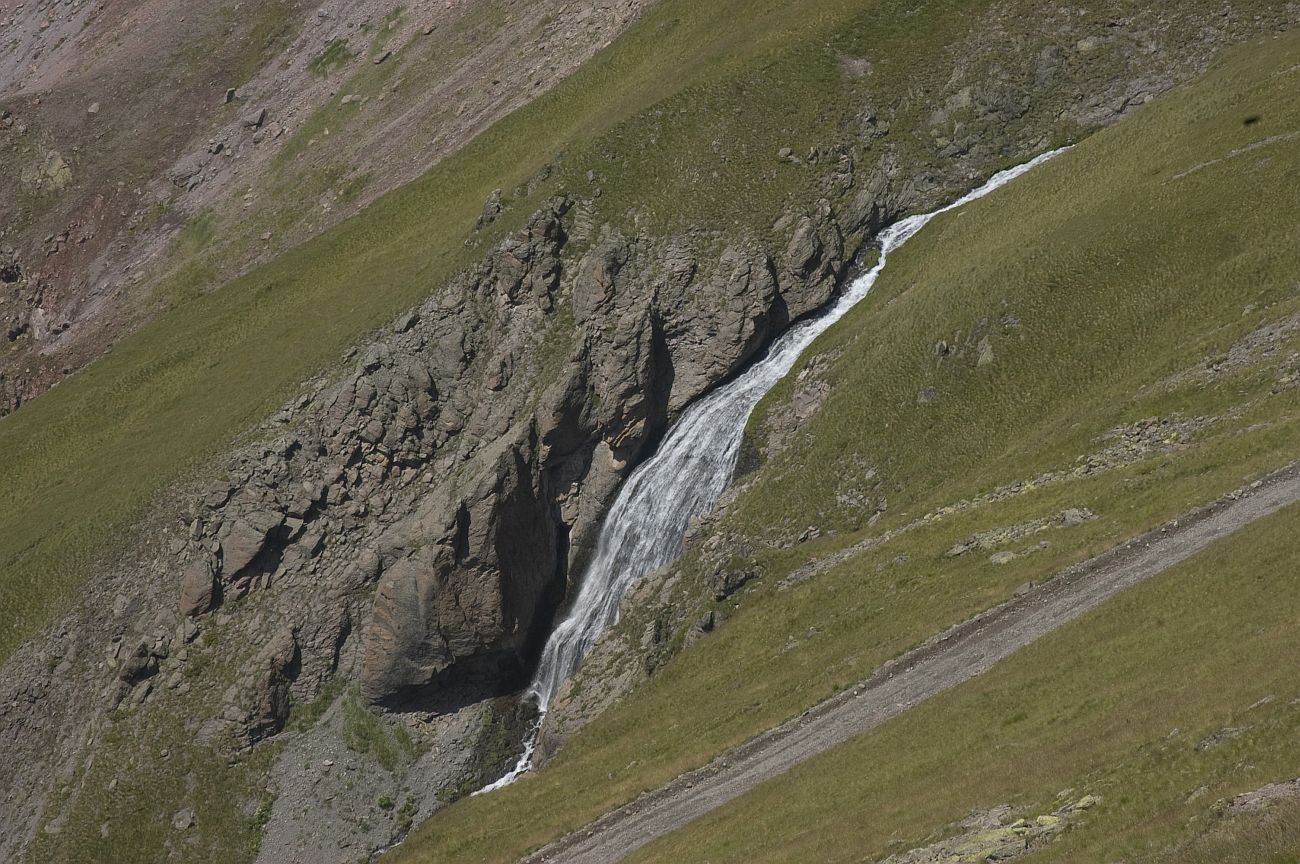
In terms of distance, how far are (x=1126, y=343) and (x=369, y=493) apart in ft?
147

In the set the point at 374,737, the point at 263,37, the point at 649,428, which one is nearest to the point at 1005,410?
the point at 649,428

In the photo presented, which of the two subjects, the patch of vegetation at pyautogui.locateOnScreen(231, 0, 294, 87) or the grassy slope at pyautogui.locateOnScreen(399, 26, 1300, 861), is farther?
the patch of vegetation at pyautogui.locateOnScreen(231, 0, 294, 87)

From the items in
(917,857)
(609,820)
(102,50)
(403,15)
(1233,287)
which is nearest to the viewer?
(917,857)

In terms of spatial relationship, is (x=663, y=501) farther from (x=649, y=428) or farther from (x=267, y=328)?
(x=267, y=328)

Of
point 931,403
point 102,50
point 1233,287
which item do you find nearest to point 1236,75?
point 1233,287

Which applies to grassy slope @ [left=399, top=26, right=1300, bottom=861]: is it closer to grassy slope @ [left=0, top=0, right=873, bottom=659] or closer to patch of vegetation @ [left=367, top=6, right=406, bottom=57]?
grassy slope @ [left=0, top=0, right=873, bottom=659]

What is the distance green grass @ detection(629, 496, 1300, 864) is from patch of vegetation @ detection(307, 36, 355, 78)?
102140 millimetres

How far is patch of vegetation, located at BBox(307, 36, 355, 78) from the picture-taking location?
12312cm

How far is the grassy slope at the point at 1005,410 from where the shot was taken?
48.3 meters

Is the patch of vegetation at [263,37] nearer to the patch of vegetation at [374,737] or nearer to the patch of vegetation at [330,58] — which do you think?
the patch of vegetation at [330,58]

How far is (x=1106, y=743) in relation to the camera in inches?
1174

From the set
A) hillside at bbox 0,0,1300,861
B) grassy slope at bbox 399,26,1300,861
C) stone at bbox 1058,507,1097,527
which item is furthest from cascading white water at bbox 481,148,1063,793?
stone at bbox 1058,507,1097,527

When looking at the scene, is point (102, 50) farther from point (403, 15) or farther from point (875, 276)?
point (875, 276)

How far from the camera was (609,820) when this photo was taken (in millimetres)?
48594
